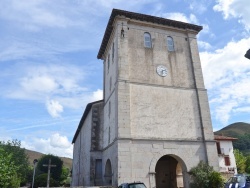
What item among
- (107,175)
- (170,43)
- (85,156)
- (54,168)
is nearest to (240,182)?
(107,175)

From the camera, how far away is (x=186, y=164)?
63.6 ft

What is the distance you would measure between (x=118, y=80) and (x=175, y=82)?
17.6 ft

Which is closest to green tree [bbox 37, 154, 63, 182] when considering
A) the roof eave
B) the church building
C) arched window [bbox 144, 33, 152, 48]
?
the church building

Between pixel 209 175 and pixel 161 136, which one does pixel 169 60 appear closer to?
pixel 161 136

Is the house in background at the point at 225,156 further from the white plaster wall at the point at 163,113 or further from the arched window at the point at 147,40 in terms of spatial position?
the arched window at the point at 147,40

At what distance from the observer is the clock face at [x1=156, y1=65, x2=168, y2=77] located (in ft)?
72.7

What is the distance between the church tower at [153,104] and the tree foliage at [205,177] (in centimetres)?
60

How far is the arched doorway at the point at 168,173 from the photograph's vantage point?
23141mm

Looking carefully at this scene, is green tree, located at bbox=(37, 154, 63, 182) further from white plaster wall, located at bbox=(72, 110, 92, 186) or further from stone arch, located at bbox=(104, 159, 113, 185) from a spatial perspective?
stone arch, located at bbox=(104, 159, 113, 185)

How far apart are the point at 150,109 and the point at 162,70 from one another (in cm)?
408

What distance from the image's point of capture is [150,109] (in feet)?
67.3

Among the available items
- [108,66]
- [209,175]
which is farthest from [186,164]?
[108,66]

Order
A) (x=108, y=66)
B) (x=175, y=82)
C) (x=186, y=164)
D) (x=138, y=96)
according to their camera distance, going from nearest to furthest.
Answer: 1. (x=186, y=164)
2. (x=138, y=96)
3. (x=175, y=82)
4. (x=108, y=66)

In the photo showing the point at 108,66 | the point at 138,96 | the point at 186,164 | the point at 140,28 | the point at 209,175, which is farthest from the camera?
the point at 108,66
